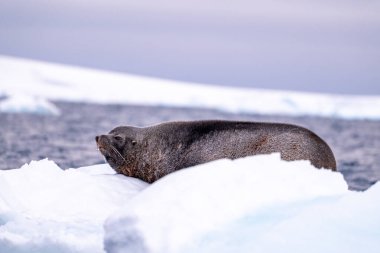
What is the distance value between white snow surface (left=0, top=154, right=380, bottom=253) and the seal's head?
194cm

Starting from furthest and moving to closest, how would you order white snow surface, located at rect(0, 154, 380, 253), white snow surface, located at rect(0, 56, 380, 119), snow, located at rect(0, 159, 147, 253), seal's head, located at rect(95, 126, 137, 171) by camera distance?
1. white snow surface, located at rect(0, 56, 380, 119)
2. seal's head, located at rect(95, 126, 137, 171)
3. snow, located at rect(0, 159, 147, 253)
4. white snow surface, located at rect(0, 154, 380, 253)

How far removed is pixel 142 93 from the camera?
6525cm

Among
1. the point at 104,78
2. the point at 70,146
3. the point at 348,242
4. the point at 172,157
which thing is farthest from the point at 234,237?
the point at 104,78

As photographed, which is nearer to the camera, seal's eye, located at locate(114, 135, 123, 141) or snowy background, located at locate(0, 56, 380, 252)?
snowy background, located at locate(0, 56, 380, 252)

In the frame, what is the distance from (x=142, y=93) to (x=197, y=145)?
58.6 metres

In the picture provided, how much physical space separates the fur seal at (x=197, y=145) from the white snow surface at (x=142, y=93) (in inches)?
1582

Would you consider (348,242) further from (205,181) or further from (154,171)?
(154,171)

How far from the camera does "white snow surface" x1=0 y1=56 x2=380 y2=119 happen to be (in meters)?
52.3

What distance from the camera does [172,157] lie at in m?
7.00

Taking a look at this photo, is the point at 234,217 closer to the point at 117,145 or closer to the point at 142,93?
the point at 117,145

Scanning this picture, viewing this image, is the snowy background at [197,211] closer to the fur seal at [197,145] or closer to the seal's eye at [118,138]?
the fur seal at [197,145]

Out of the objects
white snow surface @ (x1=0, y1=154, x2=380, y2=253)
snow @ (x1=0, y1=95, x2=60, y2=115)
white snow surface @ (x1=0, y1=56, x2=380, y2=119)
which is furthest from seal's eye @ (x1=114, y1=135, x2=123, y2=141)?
white snow surface @ (x1=0, y1=56, x2=380, y2=119)

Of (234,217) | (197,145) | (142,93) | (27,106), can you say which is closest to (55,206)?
(197,145)

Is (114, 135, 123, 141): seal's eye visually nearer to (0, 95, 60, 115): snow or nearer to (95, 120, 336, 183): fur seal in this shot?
(95, 120, 336, 183): fur seal
